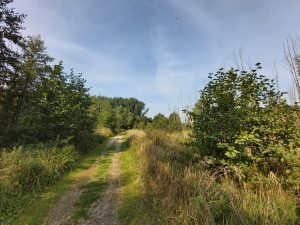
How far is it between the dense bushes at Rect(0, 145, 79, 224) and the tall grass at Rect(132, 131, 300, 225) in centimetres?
384

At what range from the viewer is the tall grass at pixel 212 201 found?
464 cm

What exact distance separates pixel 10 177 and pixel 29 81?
15.7 m

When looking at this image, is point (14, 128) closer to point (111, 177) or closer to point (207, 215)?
point (111, 177)

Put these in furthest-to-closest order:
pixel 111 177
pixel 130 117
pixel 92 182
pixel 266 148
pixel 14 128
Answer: pixel 130 117
pixel 14 128
pixel 111 177
pixel 92 182
pixel 266 148

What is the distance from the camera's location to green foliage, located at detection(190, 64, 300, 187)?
698cm

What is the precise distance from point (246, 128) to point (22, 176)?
294 inches

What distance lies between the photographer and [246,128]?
24.3 ft

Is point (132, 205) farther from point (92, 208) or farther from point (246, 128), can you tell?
point (246, 128)

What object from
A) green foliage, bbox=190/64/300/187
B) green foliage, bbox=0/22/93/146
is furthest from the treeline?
green foliage, bbox=190/64/300/187

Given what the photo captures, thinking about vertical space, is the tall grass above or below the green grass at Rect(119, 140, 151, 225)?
above

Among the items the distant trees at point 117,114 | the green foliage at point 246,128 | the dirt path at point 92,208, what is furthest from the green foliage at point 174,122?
the green foliage at point 246,128

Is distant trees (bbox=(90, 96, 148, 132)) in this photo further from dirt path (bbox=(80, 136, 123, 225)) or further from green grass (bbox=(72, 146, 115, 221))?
dirt path (bbox=(80, 136, 123, 225))

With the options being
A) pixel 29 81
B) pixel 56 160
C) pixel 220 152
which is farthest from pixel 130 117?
pixel 220 152

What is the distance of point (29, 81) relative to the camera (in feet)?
75.0
